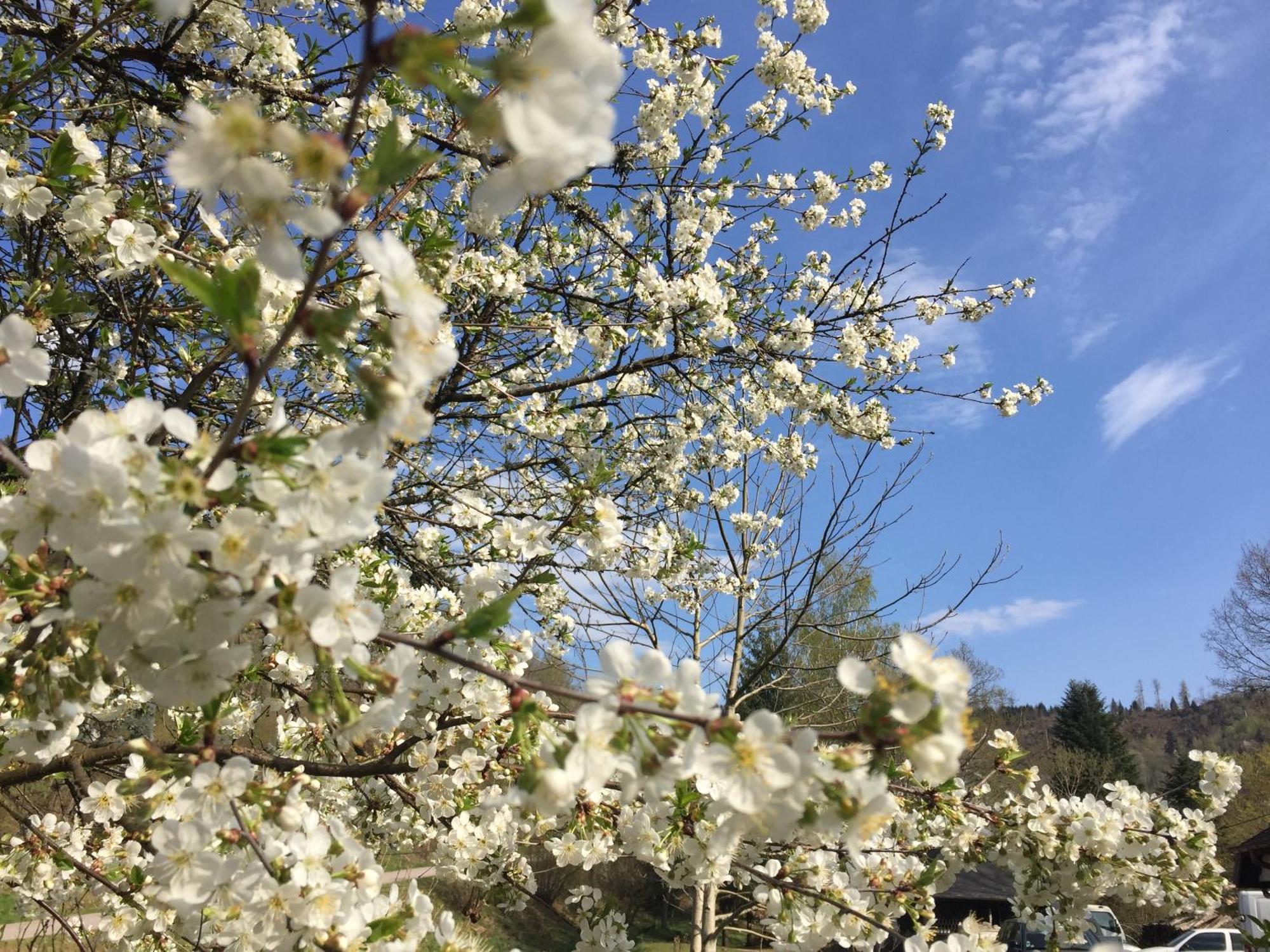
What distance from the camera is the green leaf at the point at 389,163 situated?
0.83 meters

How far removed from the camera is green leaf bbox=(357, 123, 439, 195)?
32.8 inches

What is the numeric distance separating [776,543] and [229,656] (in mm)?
6610

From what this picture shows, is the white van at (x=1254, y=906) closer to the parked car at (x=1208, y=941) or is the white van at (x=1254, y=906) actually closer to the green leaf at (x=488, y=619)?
the parked car at (x=1208, y=941)

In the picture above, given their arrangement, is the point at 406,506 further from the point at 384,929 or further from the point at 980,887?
the point at 980,887

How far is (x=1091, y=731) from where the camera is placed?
2978cm

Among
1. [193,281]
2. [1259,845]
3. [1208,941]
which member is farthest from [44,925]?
[1208,941]

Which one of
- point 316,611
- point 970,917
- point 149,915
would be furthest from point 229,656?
point 970,917

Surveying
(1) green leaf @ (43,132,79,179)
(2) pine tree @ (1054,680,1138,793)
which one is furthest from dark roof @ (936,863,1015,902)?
(1) green leaf @ (43,132,79,179)

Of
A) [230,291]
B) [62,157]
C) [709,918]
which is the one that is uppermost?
[62,157]

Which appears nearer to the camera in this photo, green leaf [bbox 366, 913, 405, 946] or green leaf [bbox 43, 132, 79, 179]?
green leaf [bbox 366, 913, 405, 946]

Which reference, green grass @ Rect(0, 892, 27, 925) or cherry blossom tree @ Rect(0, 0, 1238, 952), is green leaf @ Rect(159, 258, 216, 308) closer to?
cherry blossom tree @ Rect(0, 0, 1238, 952)

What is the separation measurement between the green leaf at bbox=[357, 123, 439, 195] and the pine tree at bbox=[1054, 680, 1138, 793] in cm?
3267

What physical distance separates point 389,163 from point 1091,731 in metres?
35.7

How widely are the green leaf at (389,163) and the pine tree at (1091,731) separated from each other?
32667mm
